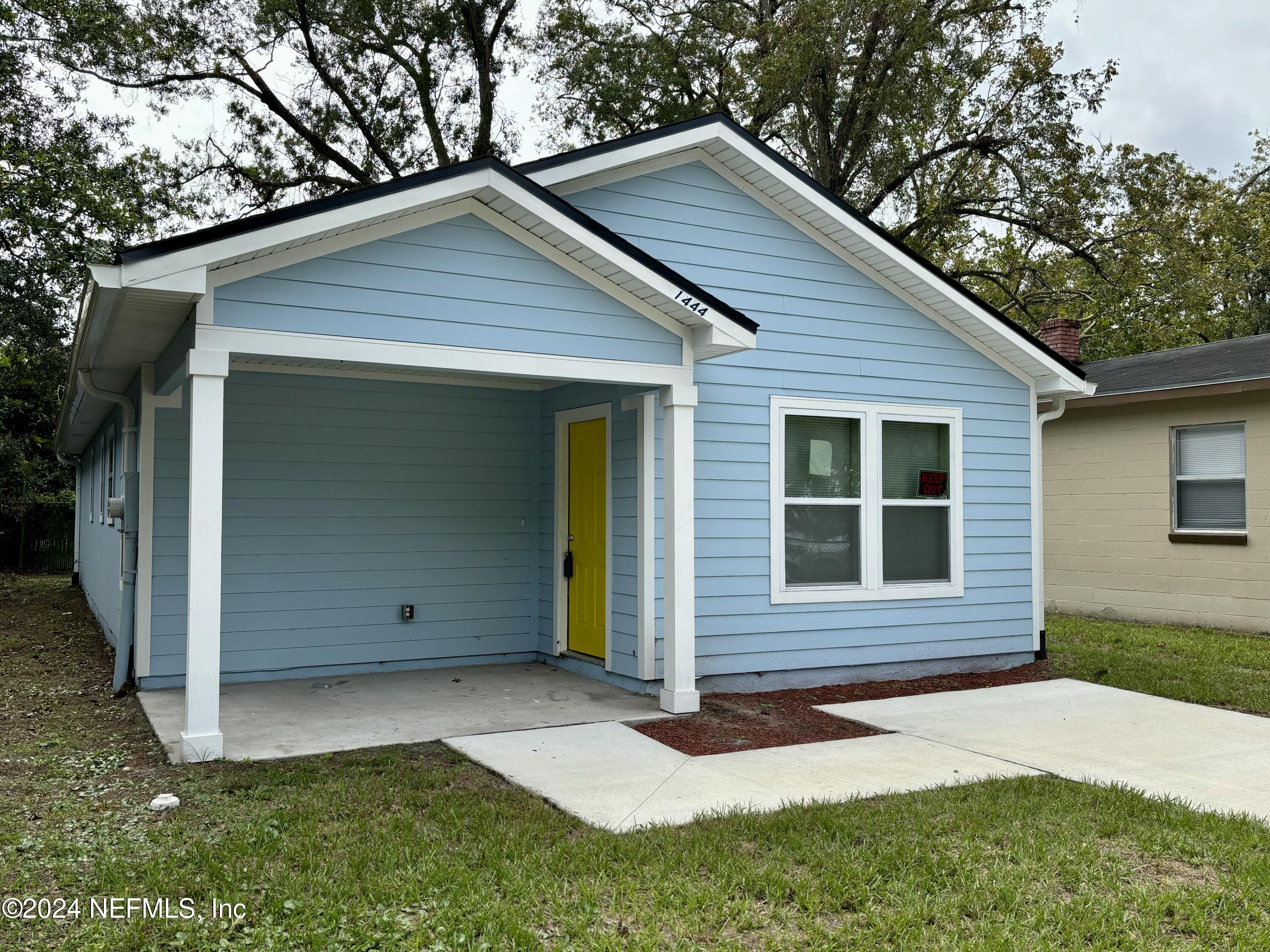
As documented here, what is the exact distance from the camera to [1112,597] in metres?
12.5

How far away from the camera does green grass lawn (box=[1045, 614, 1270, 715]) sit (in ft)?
25.4

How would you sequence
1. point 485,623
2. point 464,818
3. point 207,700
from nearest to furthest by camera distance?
point 464,818 → point 207,700 → point 485,623

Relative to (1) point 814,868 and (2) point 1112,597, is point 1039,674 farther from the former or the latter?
(1) point 814,868

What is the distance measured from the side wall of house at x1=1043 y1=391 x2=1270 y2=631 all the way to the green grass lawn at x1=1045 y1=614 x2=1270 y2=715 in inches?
13.5

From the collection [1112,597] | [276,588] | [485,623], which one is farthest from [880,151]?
[276,588]

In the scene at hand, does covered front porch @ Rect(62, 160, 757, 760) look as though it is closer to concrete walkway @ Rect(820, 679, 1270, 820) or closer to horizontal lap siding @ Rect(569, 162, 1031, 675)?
horizontal lap siding @ Rect(569, 162, 1031, 675)

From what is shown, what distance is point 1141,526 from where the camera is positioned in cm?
1205

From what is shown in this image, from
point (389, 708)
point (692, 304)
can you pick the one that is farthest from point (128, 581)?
point (692, 304)

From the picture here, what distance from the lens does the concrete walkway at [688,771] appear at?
15.5ft

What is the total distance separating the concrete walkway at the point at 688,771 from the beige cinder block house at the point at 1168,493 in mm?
6976

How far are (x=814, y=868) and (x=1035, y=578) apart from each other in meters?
6.08

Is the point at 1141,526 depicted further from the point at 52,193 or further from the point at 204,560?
the point at 52,193

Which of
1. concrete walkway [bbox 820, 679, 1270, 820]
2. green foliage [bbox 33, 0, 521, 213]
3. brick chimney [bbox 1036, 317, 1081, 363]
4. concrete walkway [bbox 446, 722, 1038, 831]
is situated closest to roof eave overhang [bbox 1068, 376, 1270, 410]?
brick chimney [bbox 1036, 317, 1081, 363]

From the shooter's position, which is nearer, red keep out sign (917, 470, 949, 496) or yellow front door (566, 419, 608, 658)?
yellow front door (566, 419, 608, 658)
